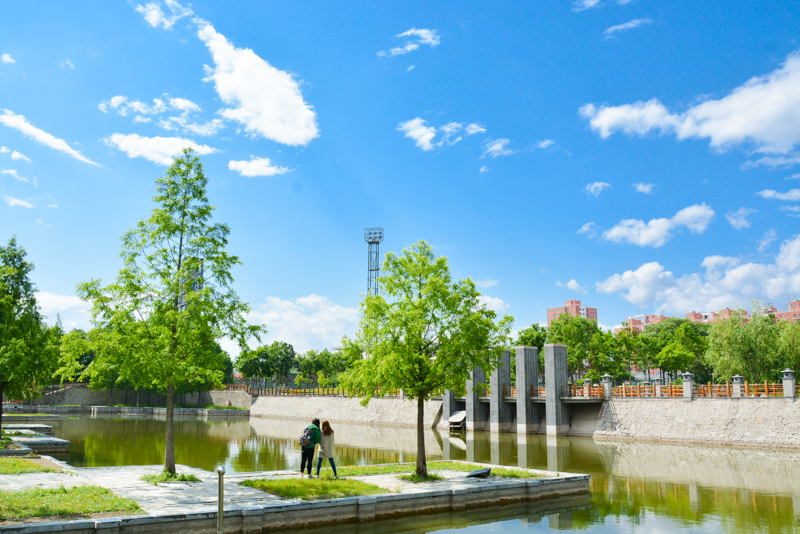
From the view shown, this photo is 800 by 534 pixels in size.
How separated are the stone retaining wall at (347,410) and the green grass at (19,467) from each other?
2865 cm

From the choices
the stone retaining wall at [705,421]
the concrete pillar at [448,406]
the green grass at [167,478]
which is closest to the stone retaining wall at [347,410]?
the concrete pillar at [448,406]

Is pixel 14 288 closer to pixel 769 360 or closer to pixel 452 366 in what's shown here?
pixel 452 366

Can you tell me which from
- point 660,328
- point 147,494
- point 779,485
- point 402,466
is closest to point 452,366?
point 402,466

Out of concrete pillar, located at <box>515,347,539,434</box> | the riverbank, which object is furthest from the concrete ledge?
concrete pillar, located at <box>515,347,539,434</box>

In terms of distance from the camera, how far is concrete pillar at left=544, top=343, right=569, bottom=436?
141 feet

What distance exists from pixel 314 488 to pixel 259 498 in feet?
4.95

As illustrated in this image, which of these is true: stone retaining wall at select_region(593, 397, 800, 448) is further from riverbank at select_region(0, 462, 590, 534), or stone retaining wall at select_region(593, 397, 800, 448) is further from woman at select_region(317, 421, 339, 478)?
woman at select_region(317, 421, 339, 478)

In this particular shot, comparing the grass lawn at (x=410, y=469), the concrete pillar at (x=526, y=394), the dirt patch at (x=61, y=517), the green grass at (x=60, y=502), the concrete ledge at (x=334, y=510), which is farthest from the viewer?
the concrete pillar at (x=526, y=394)

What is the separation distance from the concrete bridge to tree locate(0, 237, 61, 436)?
2716 centimetres

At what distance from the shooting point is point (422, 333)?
1789 cm

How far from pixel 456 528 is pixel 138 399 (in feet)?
286

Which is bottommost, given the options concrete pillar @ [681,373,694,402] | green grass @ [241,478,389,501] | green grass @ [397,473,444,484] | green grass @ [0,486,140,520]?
green grass @ [397,473,444,484]

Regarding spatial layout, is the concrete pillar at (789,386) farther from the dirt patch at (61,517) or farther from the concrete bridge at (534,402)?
the dirt patch at (61,517)

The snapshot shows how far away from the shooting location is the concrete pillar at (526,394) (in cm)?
4550
